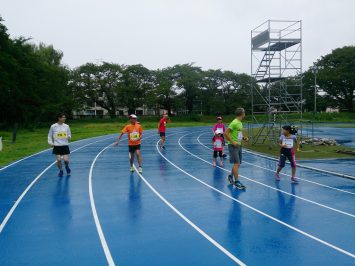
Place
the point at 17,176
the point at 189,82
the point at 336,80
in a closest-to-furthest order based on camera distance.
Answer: the point at 17,176, the point at 189,82, the point at 336,80

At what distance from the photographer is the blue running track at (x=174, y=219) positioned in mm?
4750

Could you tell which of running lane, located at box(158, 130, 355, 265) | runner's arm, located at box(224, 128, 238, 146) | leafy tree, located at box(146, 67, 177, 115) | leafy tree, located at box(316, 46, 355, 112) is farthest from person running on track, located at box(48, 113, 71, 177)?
leafy tree, located at box(316, 46, 355, 112)

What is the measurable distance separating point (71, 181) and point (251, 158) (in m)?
7.56

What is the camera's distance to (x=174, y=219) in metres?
6.35

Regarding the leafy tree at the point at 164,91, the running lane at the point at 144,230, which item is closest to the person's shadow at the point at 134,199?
the running lane at the point at 144,230

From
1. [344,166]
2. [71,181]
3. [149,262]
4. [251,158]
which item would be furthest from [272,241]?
[251,158]

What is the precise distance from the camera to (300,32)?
17719 mm

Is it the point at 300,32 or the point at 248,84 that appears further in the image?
the point at 248,84

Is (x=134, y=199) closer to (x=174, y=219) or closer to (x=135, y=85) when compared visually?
(x=174, y=219)

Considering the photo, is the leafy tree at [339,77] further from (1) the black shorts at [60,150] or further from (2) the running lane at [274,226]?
(1) the black shorts at [60,150]

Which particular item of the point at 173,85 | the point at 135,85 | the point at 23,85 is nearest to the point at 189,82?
the point at 173,85

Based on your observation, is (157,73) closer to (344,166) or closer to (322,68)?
(322,68)

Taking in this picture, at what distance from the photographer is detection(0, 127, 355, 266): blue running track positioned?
4.75 m

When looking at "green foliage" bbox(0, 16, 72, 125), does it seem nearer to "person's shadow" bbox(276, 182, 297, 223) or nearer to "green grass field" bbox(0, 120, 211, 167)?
"green grass field" bbox(0, 120, 211, 167)
